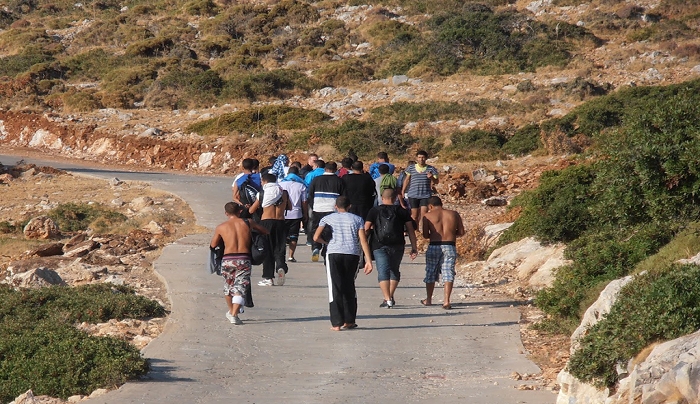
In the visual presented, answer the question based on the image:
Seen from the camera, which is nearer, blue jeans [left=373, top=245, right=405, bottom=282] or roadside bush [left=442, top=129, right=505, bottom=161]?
blue jeans [left=373, top=245, right=405, bottom=282]

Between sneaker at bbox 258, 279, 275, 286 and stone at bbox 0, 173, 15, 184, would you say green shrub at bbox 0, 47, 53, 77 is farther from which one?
sneaker at bbox 258, 279, 275, 286

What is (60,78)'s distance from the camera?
53.0 m

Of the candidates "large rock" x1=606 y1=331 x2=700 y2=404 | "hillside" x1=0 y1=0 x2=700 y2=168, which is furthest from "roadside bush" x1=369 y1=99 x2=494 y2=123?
"large rock" x1=606 y1=331 x2=700 y2=404

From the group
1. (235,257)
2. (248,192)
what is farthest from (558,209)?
(235,257)

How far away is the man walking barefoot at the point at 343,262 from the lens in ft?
35.2

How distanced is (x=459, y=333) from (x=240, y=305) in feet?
8.43

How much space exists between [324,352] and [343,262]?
1.25 metres

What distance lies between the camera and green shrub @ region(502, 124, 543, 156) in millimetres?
32156

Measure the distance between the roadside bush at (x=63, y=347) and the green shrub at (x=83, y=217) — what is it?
10274mm

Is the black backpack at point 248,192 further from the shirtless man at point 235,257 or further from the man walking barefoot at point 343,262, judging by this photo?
the man walking barefoot at point 343,262

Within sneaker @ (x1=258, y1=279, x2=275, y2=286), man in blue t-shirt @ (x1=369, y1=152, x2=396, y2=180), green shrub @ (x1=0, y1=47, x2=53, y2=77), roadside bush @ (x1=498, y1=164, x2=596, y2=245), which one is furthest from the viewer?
green shrub @ (x1=0, y1=47, x2=53, y2=77)

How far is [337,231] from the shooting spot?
1083 cm

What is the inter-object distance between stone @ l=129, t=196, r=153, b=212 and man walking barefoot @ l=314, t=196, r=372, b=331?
48.8 feet

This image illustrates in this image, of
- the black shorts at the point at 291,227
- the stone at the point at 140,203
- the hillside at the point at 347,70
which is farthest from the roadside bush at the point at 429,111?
the black shorts at the point at 291,227
